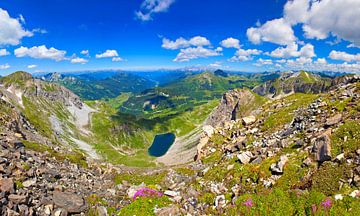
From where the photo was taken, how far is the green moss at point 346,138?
2604cm

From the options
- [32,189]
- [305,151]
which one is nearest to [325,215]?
[305,151]

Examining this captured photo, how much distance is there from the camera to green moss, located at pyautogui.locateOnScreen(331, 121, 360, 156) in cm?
2604

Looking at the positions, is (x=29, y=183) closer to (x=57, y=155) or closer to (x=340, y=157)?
(x=340, y=157)

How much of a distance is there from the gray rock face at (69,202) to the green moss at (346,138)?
28.4 metres

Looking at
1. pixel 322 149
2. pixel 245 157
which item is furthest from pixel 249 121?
pixel 322 149

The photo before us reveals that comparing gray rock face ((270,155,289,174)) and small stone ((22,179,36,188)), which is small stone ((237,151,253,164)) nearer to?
gray rock face ((270,155,289,174))

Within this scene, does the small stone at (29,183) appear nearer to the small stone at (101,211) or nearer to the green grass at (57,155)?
the small stone at (101,211)

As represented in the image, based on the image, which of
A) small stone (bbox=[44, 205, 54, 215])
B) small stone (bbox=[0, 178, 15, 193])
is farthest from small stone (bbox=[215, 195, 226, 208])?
small stone (bbox=[0, 178, 15, 193])

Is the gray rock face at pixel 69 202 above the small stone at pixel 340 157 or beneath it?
beneath

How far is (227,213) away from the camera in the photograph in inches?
1019

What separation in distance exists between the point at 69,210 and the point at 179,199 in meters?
12.5

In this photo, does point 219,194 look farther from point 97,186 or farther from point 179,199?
point 97,186

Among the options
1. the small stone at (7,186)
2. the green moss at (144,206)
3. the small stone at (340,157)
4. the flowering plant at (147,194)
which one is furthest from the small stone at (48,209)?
the small stone at (340,157)

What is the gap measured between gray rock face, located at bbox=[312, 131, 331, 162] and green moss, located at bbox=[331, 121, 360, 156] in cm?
59
